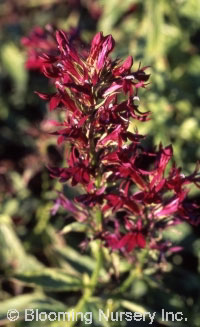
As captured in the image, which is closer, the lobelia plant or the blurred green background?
the lobelia plant

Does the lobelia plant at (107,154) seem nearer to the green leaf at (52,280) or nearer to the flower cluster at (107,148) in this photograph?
the flower cluster at (107,148)

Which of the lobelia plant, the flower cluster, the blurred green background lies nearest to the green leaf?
the blurred green background

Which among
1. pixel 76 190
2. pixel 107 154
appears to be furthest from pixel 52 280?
pixel 107 154

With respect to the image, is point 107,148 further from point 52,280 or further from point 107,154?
point 52,280

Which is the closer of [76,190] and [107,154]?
[107,154]

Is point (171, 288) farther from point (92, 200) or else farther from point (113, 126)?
point (113, 126)

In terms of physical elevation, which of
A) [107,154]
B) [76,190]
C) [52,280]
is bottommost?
[52,280]

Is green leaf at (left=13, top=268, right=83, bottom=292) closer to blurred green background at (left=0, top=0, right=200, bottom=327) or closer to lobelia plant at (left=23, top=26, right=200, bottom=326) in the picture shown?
blurred green background at (left=0, top=0, right=200, bottom=327)
